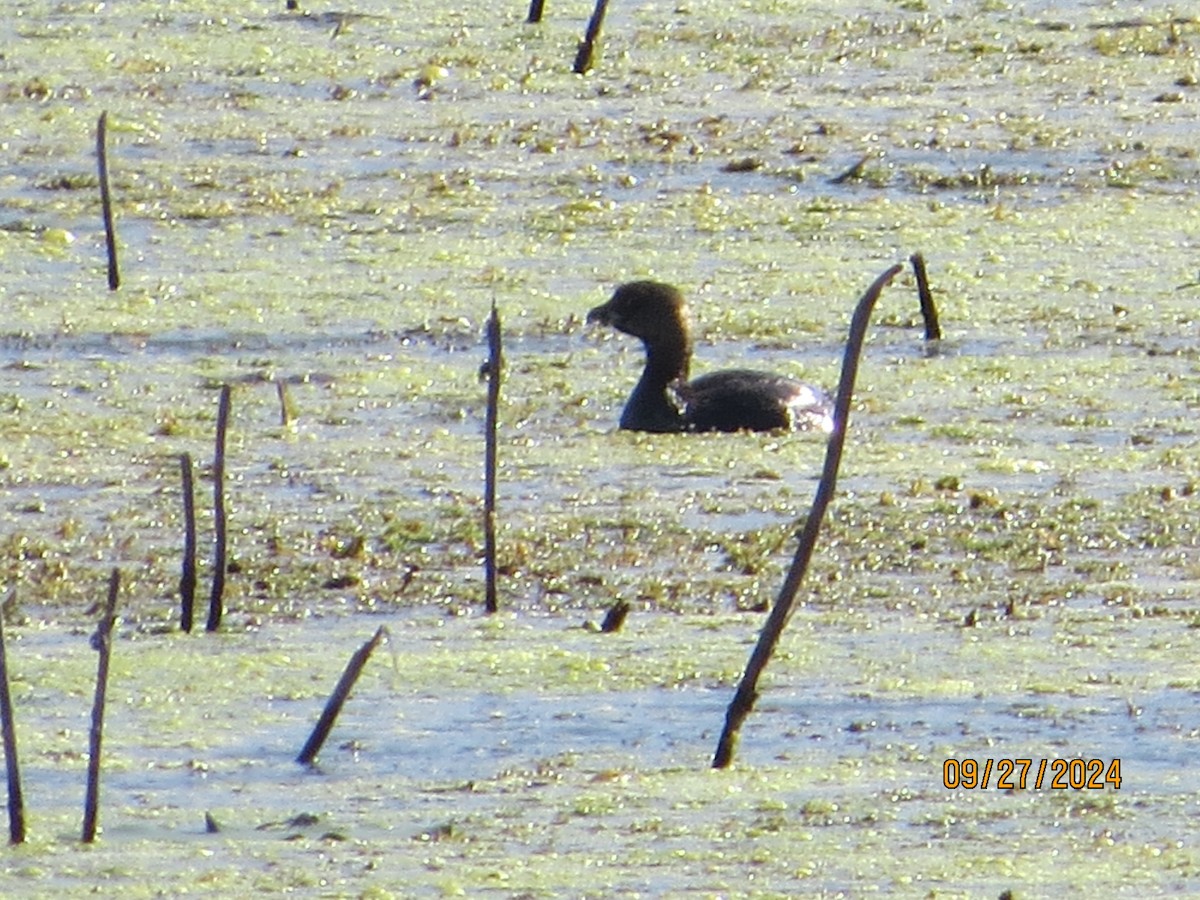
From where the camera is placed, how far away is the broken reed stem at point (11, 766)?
151 inches

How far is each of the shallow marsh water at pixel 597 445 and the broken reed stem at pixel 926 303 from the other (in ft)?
0.16

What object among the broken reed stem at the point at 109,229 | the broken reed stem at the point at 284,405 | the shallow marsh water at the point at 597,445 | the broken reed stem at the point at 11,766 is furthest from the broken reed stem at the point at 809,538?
the broken reed stem at the point at 109,229

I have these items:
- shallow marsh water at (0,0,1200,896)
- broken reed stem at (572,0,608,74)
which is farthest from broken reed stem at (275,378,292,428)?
broken reed stem at (572,0,608,74)

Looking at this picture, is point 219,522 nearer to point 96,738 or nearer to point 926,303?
point 96,738

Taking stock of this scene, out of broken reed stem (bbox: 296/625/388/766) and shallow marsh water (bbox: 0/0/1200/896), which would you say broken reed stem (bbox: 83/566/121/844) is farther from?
broken reed stem (bbox: 296/625/388/766)

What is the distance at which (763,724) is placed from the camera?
14.9ft

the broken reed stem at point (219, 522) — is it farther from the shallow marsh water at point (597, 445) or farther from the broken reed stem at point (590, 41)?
the broken reed stem at point (590, 41)

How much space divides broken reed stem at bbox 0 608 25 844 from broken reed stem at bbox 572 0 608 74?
686 cm

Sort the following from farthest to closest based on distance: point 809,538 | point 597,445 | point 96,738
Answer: point 597,445 → point 809,538 → point 96,738

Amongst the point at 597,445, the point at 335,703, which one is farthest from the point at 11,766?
the point at 597,445

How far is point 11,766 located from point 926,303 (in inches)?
163

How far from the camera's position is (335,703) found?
421cm

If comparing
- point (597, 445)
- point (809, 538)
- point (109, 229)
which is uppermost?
point (809, 538)

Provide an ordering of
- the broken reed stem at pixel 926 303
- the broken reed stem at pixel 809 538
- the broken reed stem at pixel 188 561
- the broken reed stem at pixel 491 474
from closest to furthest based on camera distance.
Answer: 1. the broken reed stem at pixel 809 538
2. the broken reed stem at pixel 188 561
3. the broken reed stem at pixel 491 474
4. the broken reed stem at pixel 926 303
